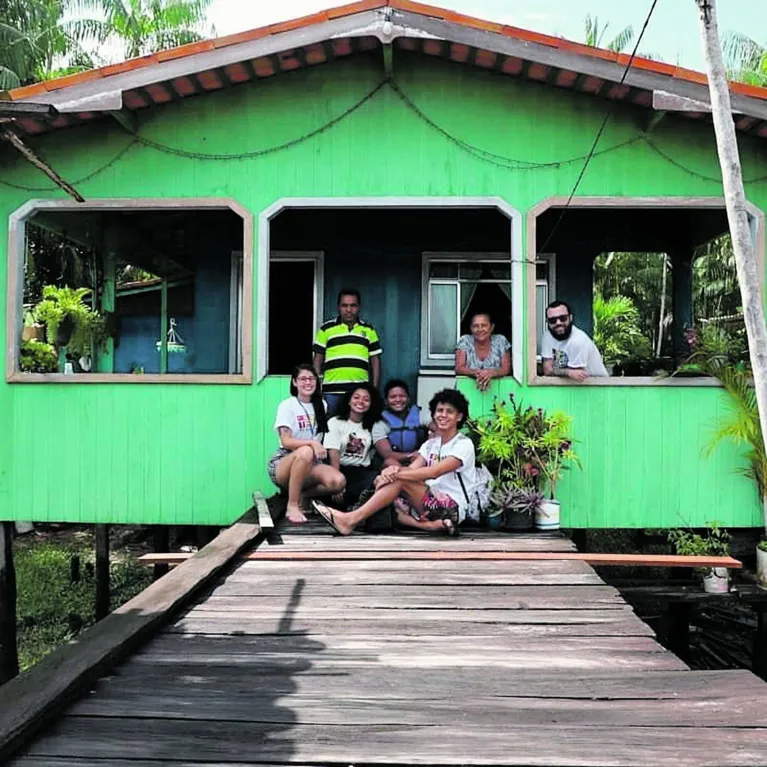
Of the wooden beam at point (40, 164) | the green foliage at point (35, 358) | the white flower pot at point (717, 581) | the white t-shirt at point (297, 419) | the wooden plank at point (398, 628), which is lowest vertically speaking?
the white flower pot at point (717, 581)

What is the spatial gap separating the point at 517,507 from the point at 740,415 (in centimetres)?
187

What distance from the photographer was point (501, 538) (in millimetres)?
5137

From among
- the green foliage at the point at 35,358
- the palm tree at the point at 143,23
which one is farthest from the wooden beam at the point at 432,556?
the palm tree at the point at 143,23

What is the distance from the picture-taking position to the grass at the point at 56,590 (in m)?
8.90

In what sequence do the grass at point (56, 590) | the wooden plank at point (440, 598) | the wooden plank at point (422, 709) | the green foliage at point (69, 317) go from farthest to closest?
the grass at point (56, 590) < the green foliage at point (69, 317) < the wooden plank at point (440, 598) < the wooden plank at point (422, 709)

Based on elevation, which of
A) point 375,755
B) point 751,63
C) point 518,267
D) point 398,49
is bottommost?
point 375,755

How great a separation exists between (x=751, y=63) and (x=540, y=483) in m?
22.7

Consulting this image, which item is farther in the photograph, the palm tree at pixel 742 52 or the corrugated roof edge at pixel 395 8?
the palm tree at pixel 742 52

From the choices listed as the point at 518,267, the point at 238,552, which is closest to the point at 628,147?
the point at 518,267

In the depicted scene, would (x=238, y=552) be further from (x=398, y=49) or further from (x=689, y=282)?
(x=689, y=282)

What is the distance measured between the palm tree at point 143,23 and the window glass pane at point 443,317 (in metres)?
17.2

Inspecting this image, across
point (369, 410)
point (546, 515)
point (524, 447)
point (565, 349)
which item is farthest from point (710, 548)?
point (369, 410)

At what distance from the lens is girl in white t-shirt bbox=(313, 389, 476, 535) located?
202 inches

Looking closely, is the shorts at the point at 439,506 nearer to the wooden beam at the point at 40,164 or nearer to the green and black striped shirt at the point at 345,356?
the green and black striped shirt at the point at 345,356
